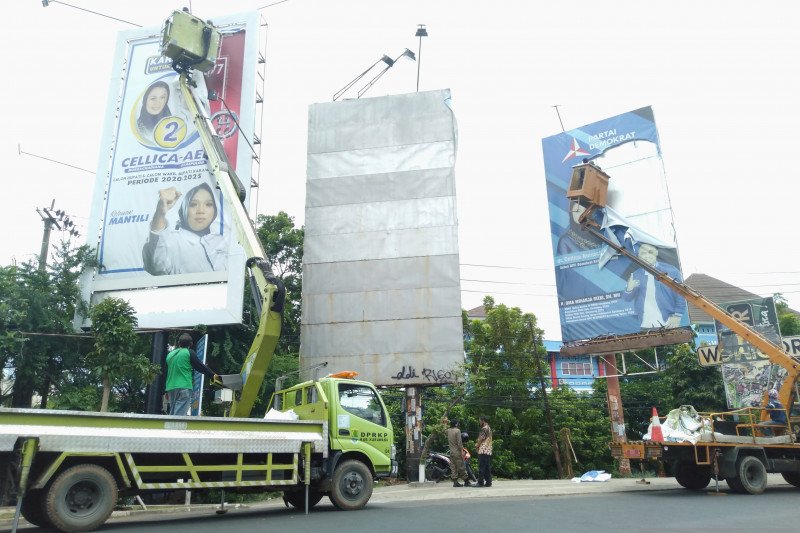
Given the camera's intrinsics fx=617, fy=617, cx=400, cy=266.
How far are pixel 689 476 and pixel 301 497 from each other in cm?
826

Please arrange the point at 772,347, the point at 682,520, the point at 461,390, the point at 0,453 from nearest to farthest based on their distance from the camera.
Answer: the point at 0,453 → the point at 682,520 → the point at 772,347 → the point at 461,390

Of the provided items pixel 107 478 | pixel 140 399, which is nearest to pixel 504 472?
pixel 140 399

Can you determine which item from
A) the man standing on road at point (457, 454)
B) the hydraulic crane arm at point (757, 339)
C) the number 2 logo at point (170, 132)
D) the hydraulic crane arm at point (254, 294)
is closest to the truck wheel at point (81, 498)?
the hydraulic crane arm at point (254, 294)

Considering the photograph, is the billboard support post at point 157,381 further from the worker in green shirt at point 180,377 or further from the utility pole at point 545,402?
the utility pole at point 545,402

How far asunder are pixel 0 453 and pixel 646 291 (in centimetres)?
1899

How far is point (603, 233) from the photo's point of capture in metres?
22.0

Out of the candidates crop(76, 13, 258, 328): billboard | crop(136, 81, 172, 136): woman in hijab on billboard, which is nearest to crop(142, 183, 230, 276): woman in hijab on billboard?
crop(76, 13, 258, 328): billboard

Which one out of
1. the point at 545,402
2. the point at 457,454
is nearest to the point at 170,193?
the point at 457,454

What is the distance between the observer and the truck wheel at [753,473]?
12211mm

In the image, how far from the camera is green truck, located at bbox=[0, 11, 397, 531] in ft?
23.9

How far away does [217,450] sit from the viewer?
8516mm

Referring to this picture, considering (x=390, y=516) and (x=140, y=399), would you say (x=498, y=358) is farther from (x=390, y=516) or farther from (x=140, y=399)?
(x=390, y=516)

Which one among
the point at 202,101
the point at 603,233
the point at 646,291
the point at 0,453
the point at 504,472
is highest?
the point at 202,101

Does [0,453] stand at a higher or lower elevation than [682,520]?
higher
